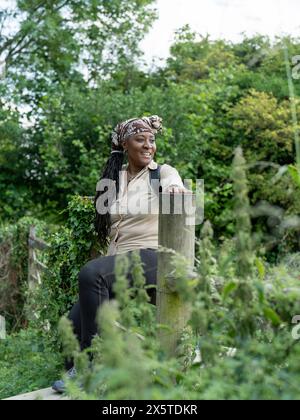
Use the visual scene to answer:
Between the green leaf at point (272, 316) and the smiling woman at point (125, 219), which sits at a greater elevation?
the smiling woman at point (125, 219)

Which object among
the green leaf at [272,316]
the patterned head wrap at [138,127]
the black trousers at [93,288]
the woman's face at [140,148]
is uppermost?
the patterned head wrap at [138,127]

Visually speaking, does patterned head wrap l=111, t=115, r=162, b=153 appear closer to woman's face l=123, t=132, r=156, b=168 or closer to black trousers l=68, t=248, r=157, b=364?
woman's face l=123, t=132, r=156, b=168

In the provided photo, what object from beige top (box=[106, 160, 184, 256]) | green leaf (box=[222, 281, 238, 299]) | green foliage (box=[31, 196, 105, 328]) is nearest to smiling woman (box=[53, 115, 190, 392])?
beige top (box=[106, 160, 184, 256])

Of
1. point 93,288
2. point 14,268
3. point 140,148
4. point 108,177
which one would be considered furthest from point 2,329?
point 93,288

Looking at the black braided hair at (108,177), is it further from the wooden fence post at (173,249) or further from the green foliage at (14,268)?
the green foliage at (14,268)

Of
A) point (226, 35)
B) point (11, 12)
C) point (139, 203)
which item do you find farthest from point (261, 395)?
point (226, 35)

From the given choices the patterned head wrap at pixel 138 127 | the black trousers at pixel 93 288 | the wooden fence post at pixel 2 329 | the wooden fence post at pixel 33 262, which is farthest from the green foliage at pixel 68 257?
the wooden fence post at pixel 33 262

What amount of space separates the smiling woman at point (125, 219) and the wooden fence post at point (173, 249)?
9cm

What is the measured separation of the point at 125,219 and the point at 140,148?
1.48 feet

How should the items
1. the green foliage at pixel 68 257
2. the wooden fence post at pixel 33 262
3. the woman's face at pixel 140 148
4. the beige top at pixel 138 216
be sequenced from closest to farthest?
1. the beige top at pixel 138 216
2. the woman's face at pixel 140 148
3. the green foliage at pixel 68 257
4. the wooden fence post at pixel 33 262

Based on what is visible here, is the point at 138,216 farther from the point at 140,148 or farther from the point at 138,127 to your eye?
the point at 138,127

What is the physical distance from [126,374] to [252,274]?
0.62 m

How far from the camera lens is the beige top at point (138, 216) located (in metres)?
3.75

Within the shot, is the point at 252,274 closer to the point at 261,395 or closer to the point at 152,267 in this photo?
the point at 261,395
